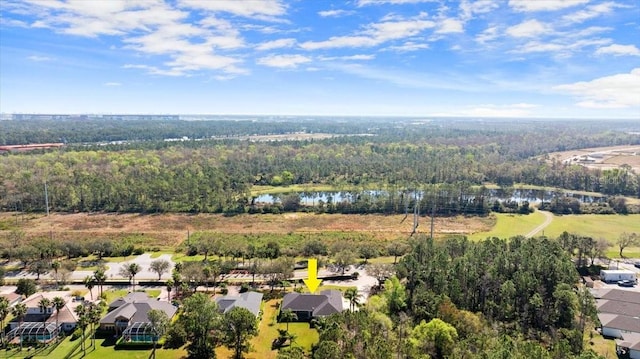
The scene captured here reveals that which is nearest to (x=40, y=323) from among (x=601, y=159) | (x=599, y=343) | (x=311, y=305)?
(x=311, y=305)

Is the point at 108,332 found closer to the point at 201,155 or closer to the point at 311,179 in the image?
the point at 311,179

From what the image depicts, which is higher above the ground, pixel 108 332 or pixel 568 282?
pixel 568 282

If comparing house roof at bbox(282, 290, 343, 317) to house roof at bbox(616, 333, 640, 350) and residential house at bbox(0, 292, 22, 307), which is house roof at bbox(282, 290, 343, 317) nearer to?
house roof at bbox(616, 333, 640, 350)

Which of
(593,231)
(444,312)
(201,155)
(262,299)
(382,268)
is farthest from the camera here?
(201,155)

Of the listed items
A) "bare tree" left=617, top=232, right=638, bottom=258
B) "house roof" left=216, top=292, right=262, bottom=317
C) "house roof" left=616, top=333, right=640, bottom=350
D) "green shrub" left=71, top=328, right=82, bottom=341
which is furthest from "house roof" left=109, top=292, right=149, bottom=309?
"bare tree" left=617, top=232, right=638, bottom=258

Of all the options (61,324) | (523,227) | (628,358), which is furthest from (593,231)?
(61,324)

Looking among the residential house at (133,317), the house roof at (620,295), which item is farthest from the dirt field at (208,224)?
the house roof at (620,295)

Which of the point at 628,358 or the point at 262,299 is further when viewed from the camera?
the point at 262,299
